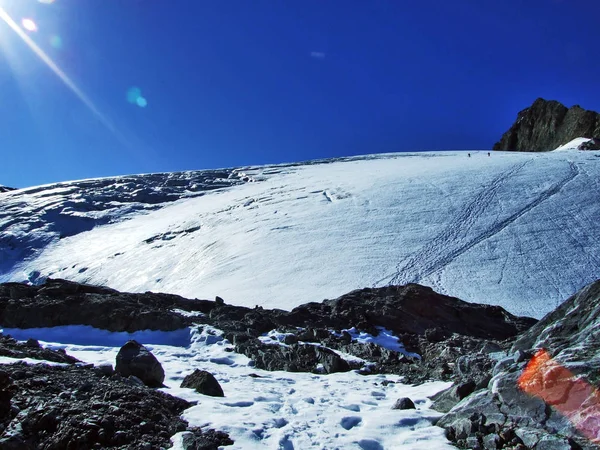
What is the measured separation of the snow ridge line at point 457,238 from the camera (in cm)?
2391

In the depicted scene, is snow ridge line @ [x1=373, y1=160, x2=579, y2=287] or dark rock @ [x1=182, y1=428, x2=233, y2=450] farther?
snow ridge line @ [x1=373, y1=160, x2=579, y2=287]

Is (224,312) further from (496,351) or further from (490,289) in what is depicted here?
(490,289)

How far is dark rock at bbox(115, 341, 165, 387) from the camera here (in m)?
7.64

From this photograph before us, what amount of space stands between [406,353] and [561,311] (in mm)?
5625

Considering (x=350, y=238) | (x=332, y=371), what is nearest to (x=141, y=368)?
(x=332, y=371)

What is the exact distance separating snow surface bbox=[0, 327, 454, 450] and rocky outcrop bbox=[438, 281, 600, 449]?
0.43 meters

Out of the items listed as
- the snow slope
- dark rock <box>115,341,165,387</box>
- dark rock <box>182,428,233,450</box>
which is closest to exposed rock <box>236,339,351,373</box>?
dark rock <box>115,341,165,387</box>

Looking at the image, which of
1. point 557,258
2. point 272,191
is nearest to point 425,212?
point 557,258

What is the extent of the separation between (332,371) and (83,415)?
17.4 feet

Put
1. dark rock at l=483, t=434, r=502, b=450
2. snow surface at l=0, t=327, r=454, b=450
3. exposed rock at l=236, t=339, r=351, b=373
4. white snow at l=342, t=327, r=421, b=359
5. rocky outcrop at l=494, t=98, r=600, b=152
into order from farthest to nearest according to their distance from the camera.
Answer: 1. rocky outcrop at l=494, t=98, r=600, b=152
2. white snow at l=342, t=327, r=421, b=359
3. exposed rock at l=236, t=339, r=351, b=373
4. snow surface at l=0, t=327, r=454, b=450
5. dark rock at l=483, t=434, r=502, b=450

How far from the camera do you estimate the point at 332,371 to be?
9.86 meters

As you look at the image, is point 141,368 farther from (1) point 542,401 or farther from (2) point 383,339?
(2) point 383,339

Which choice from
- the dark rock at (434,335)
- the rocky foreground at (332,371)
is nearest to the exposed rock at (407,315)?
the dark rock at (434,335)

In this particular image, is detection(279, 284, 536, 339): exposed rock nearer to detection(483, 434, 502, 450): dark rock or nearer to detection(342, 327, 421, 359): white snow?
detection(342, 327, 421, 359): white snow
